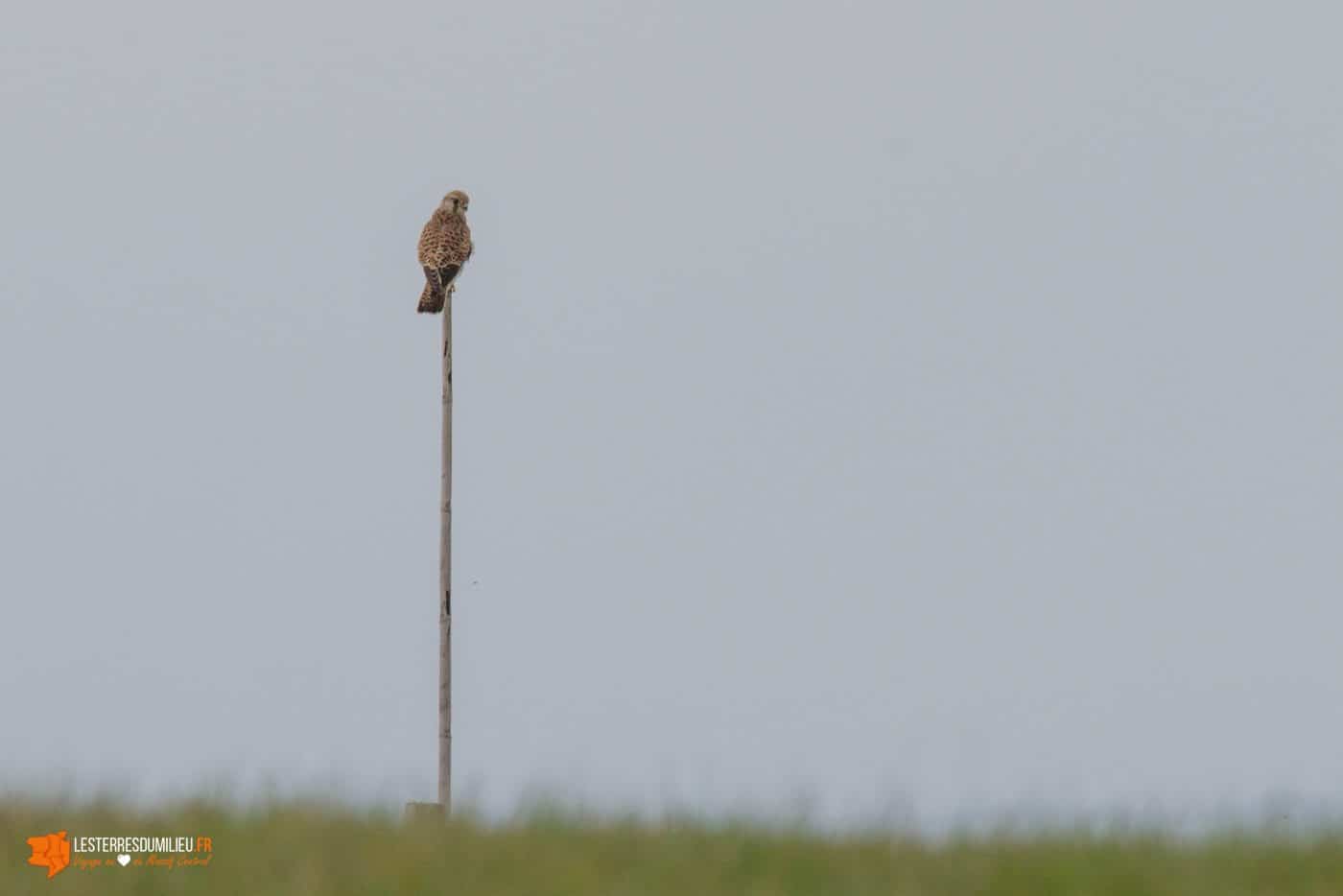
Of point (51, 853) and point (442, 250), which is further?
point (442, 250)

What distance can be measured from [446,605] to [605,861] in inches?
119

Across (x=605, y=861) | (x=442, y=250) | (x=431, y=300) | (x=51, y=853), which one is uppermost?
(x=442, y=250)

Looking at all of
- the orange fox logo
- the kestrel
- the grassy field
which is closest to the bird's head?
the kestrel

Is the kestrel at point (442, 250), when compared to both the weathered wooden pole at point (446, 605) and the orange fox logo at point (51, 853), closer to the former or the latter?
the weathered wooden pole at point (446, 605)

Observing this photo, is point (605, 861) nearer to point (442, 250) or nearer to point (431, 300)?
point (431, 300)

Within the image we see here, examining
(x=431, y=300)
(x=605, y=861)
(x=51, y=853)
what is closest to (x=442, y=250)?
(x=431, y=300)

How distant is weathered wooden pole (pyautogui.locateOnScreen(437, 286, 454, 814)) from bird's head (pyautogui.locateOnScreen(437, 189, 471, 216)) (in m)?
1.37

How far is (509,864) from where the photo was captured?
547 inches

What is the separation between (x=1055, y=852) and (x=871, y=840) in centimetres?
153

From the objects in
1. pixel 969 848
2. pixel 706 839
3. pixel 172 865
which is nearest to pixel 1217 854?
pixel 969 848

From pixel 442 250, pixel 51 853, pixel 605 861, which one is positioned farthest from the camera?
pixel 442 250

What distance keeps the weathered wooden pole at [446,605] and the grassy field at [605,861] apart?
54cm

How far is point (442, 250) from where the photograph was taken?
16.7m

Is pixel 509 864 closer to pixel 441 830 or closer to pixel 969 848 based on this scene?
pixel 441 830
